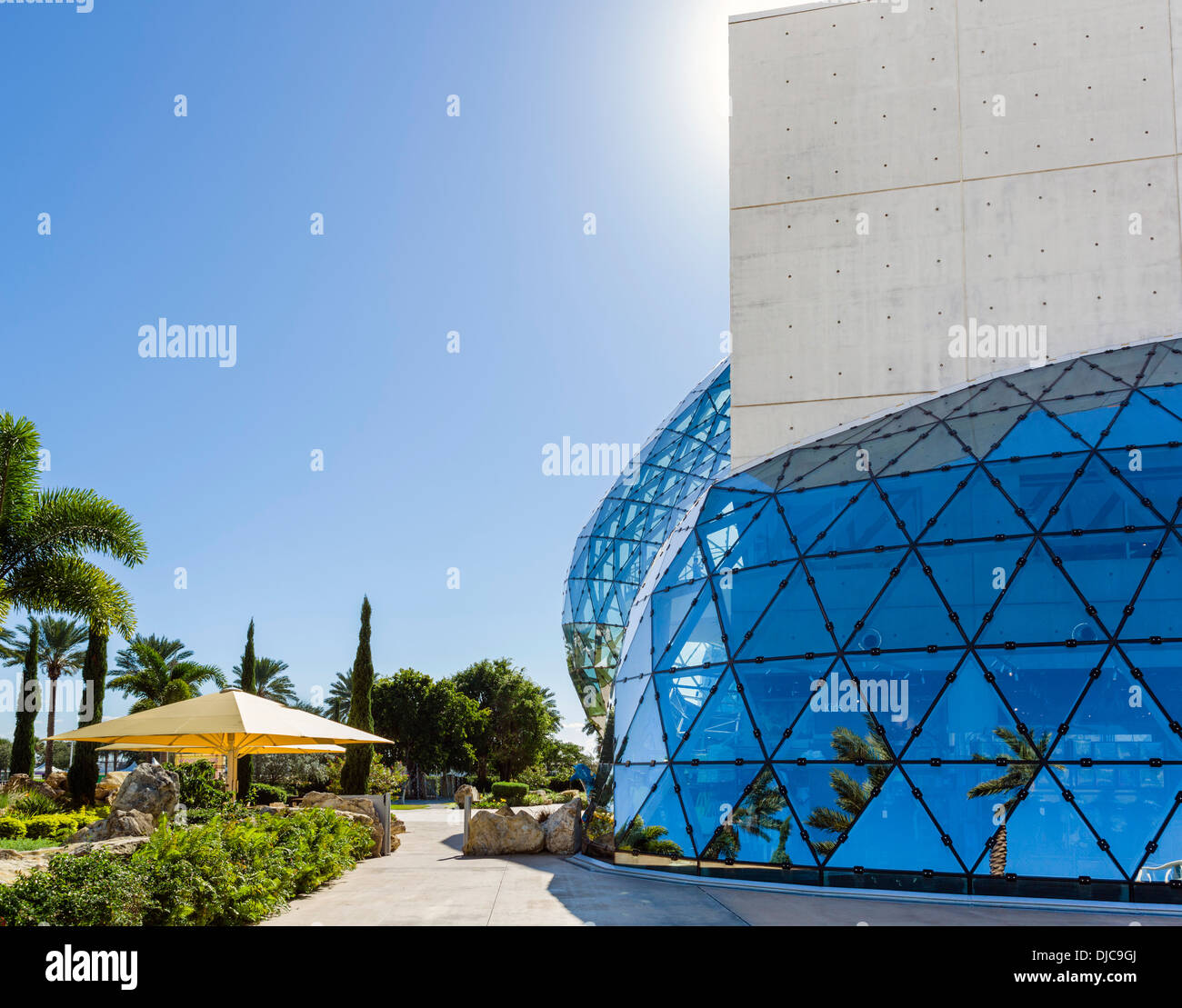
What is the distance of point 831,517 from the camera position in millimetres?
14883

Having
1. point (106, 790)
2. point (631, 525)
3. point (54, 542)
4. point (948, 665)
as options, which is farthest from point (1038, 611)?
point (106, 790)

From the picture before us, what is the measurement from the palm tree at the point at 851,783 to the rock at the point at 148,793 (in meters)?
12.0

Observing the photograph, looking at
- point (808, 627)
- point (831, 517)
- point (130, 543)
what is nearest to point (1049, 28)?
point (831, 517)

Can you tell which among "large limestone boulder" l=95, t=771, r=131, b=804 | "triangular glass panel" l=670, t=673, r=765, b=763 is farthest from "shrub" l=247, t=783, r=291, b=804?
"triangular glass panel" l=670, t=673, r=765, b=763

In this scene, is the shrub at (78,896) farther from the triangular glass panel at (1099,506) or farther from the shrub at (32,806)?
the shrub at (32,806)

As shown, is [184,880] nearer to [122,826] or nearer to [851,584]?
[122,826]

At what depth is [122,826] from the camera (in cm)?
1597

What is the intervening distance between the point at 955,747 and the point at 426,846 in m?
12.8

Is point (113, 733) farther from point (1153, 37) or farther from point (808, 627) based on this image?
point (1153, 37)

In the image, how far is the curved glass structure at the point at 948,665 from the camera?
452 inches

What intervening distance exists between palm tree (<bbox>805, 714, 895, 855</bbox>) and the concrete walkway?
0.98 m

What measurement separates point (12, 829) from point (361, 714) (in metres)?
12.1

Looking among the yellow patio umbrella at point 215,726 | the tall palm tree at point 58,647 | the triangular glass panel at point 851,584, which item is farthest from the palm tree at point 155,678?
the triangular glass panel at point 851,584

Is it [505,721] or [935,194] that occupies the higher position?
[935,194]
